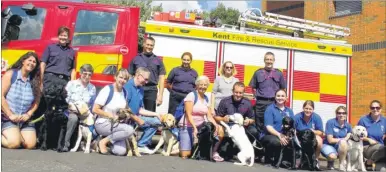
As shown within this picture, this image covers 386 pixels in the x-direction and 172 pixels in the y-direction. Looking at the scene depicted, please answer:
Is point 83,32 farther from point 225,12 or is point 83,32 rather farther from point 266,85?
point 225,12

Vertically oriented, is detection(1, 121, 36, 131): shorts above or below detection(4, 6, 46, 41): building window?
below

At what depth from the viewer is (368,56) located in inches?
646

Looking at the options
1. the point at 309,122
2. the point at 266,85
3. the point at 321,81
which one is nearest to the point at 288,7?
the point at 321,81

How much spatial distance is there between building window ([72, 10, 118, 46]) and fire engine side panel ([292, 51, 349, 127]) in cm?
385

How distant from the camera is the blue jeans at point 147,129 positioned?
22.5 feet

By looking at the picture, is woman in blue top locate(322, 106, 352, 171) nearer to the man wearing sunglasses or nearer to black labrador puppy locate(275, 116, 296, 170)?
black labrador puppy locate(275, 116, 296, 170)

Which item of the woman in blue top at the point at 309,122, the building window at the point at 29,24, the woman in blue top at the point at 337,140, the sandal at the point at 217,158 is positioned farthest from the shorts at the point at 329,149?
the building window at the point at 29,24

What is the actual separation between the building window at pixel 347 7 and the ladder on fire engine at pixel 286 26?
7.37m

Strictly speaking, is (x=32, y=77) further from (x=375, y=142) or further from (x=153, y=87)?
(x=375, y=142)

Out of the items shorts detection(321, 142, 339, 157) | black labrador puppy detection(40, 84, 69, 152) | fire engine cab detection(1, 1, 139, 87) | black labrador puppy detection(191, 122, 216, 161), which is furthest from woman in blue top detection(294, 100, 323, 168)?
black labrador puppy detection(40, 84, 69, 152)

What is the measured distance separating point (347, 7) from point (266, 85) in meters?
11.5

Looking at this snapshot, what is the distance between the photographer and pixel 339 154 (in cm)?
725

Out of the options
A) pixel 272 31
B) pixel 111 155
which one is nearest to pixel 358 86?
pixel 272 31

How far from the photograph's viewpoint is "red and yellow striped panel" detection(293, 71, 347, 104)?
9.49 meters
